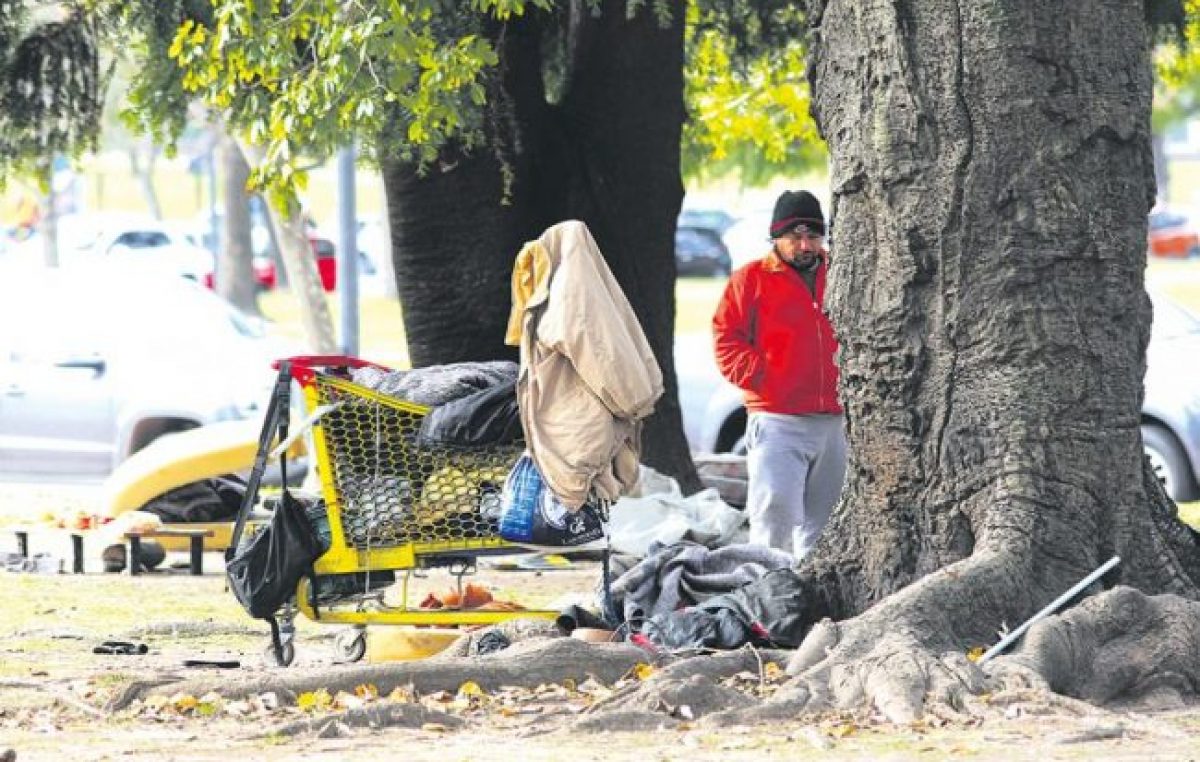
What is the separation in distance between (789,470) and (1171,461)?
23.0ft

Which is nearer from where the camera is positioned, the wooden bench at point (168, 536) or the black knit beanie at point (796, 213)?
the black knit beanie at point (796, 213)

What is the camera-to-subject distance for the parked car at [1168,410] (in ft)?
58.1

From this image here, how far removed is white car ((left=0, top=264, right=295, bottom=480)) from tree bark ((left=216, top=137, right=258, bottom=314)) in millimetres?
28695

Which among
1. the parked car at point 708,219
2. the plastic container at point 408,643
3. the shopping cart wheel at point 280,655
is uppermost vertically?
the parked car at point 708,219

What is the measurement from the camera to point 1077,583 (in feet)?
29.6

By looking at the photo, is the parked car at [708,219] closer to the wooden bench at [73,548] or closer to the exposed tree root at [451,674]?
the wooden bench at [73,548]

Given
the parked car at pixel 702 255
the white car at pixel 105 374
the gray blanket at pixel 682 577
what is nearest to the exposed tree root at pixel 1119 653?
the gray blanket at pixel 682 577

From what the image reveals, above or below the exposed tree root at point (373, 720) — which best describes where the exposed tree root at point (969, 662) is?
above

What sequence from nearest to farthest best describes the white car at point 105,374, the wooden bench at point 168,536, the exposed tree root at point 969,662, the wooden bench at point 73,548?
1. the exposed tree root at point 969,662
2. the wooden bench at point 168,536
3. the wooden bench at point 73,548
4. the white car at point 105,374

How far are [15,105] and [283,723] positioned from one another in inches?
325

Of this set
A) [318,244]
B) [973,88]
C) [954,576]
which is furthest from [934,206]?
[318,244]

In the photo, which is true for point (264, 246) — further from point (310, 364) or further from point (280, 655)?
point (280, 655)

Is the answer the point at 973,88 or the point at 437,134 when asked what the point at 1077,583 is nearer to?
the point at 973,88

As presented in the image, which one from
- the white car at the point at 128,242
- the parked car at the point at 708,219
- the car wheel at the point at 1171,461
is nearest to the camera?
the car wheel at the point at 1171,461
